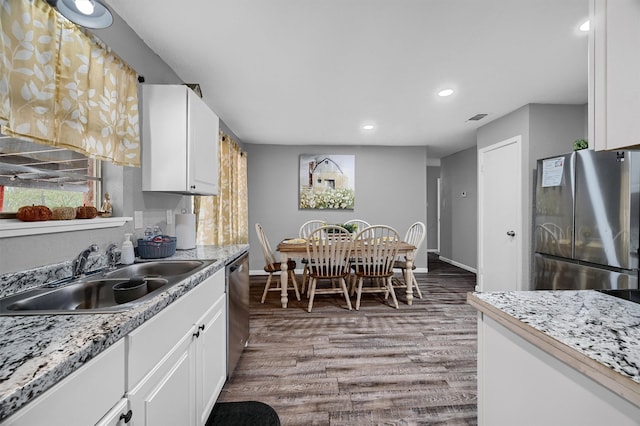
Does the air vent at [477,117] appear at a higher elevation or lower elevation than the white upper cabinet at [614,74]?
higher

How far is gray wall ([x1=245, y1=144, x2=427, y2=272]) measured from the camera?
5.36 meters

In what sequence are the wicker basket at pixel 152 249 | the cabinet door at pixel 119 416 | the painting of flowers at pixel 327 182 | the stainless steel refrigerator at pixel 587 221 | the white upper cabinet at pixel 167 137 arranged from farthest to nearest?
the painting of flowers at pixel 327 182, the stainless steel refrigerator at pixel 587 221, the white upper cabinet at pixel 167 137, the wicker basket at pixel 152 249, the cabinet door at pixel 119 416

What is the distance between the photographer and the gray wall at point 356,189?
17.6 ft

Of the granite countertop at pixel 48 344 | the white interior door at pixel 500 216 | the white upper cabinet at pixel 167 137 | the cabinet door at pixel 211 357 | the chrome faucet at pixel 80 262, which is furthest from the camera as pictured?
the white interior door at pixel 500 216

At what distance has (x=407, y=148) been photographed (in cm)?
555

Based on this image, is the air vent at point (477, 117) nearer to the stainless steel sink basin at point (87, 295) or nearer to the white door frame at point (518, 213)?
the white door frame at point (518, 213)

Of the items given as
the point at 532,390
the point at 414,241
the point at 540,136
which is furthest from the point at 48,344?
the point at 540,136

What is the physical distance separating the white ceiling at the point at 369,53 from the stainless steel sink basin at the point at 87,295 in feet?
5.07

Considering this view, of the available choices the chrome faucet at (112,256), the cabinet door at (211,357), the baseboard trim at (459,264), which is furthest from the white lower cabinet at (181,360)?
the baseboard trim at (459,264)

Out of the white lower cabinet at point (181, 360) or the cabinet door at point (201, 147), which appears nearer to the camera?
the white lower cabinet at point (181, 360)

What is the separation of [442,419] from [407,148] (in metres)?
4.70

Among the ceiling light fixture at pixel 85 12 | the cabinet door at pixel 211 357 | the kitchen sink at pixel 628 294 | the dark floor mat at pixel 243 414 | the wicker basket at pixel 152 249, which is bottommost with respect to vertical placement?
the dark floor mat at pixel 243 414

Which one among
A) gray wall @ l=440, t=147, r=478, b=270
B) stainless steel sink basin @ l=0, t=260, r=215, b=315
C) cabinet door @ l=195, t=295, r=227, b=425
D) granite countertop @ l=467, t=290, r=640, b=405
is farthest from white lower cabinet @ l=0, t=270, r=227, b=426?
gray wall @ l=440, t=147, r=478, b=270

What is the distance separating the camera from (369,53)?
2.24m
